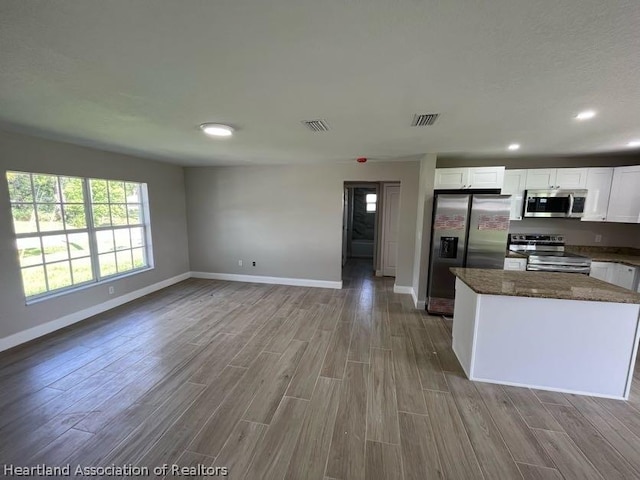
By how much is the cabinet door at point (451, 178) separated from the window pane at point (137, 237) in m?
5.09

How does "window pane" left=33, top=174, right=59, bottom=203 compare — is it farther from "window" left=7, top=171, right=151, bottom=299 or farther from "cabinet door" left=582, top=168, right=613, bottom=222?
"cabinet door" left=582, top=168, right=613, bottom=222

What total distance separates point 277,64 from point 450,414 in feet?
9.00

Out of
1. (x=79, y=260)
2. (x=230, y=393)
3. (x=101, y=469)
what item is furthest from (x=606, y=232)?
(x=79, y=260)

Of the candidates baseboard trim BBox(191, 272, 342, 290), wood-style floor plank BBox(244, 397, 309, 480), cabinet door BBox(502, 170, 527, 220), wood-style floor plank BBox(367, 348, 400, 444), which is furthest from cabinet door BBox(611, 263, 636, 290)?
wood-style floor plank BBox(244, 397, 309, 480)

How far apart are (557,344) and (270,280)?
449cm

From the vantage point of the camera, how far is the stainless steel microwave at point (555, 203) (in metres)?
3.85

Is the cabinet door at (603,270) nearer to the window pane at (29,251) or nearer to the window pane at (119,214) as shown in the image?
the window pane at (119,214)

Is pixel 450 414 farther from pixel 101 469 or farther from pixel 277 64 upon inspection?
pixel 277 64

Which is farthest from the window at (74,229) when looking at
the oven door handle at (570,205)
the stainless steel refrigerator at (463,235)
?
the oven door handle at (570,205)

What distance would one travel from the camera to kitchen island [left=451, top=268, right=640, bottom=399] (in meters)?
2.12

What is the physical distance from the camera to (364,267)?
6.90m

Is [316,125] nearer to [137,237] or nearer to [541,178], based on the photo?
[541,178]

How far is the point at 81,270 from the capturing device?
12.1 ft

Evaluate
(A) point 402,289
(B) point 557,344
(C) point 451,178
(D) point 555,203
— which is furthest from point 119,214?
(D) point 555,203
